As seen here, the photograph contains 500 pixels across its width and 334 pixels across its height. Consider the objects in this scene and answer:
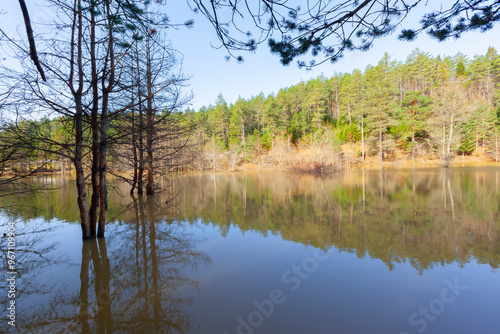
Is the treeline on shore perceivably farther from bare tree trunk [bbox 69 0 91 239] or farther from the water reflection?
bare tree trunk [bbox 69 0 91 239]

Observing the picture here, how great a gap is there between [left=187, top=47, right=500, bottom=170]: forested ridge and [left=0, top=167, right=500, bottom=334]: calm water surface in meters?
24.1

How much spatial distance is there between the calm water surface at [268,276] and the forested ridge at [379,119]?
2412cm

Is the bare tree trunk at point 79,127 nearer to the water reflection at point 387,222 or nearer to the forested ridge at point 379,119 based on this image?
the water reflection at point 387,222

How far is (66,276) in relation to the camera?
13.2 feet

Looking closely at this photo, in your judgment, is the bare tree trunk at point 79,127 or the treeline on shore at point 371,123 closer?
the bare tree trunk at point 79,127

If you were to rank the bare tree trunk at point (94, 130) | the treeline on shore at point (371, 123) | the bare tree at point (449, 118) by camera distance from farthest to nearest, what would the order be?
1. the treeline on shore at point (371, 123)
2. the bare tree at point (449, 118)
3. the bare tree trunk at point (94, 130)

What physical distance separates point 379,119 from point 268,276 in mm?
40721

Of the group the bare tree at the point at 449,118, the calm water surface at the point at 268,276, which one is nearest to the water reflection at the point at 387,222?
the calm water surface at the point at 268,276

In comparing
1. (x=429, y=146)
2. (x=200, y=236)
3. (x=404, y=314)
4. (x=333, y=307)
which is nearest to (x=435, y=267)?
(x=404, y=314)

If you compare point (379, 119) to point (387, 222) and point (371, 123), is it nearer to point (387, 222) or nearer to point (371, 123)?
point (371, 123)

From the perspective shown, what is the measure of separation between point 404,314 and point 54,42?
8.68m

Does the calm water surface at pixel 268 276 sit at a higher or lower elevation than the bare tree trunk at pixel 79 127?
lower

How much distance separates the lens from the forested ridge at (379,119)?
103 feet

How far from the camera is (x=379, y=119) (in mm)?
37312
